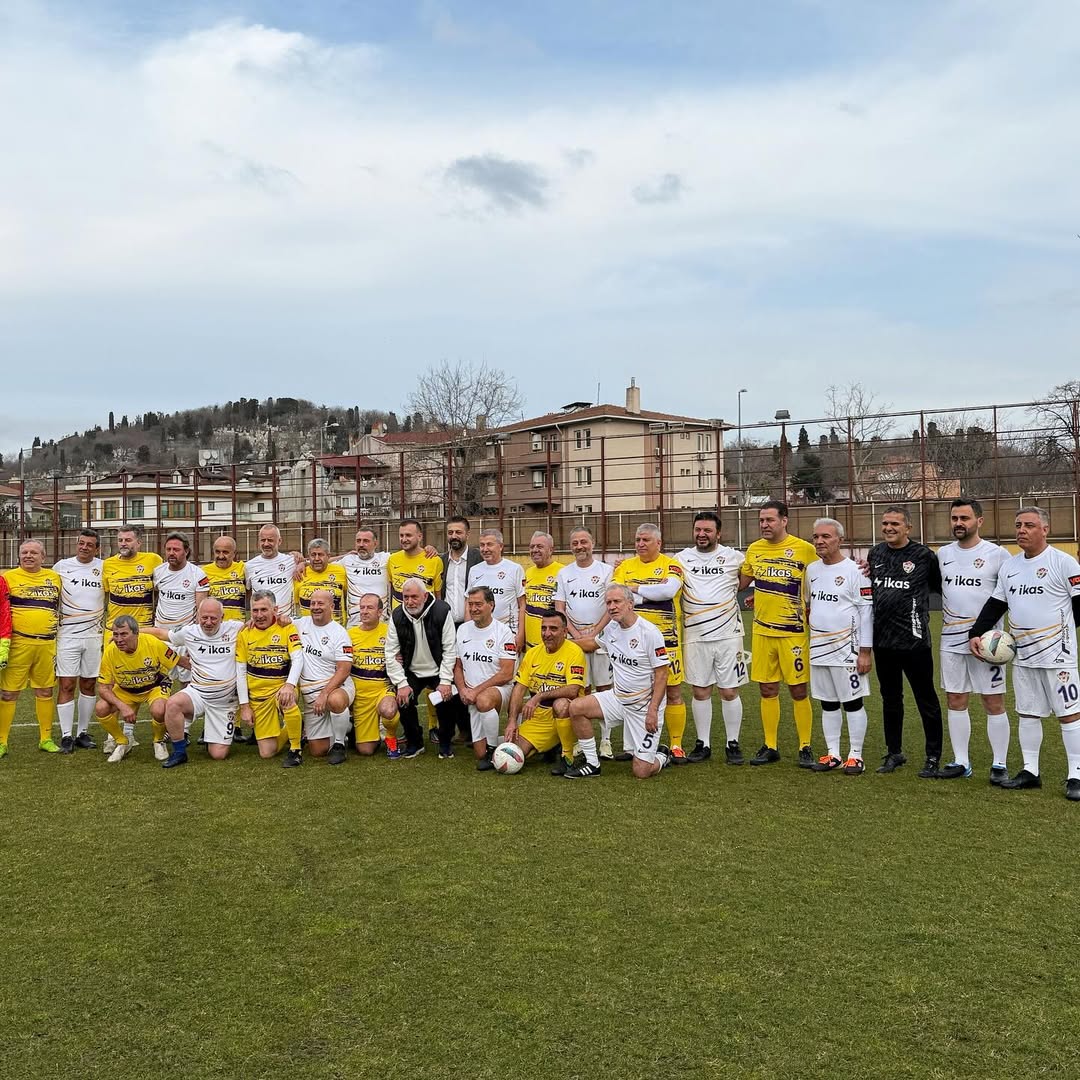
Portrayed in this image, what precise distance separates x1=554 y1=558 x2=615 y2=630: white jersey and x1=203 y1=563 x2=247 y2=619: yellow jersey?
303cm

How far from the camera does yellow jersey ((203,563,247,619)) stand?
8.61 m

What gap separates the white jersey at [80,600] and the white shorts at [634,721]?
4493 millimetres

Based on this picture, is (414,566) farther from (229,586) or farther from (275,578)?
(229,586)

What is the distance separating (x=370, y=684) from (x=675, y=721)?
2.41 metres

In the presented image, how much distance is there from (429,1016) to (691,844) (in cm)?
217

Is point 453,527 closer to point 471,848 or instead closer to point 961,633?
point 471,848

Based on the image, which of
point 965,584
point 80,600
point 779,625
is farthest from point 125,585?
point 965,584

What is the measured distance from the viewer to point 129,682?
7.68 meters

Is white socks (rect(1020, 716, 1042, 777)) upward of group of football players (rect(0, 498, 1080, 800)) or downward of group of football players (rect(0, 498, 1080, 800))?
downward

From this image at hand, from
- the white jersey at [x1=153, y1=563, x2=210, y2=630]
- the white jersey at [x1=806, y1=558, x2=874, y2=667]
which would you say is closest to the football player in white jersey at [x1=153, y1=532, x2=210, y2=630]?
the white jersey at [x1=153, y1=563, x2=210, y2=630]

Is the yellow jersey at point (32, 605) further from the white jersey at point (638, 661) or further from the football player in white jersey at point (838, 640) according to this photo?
the football player in white jersey at point (838, 640)

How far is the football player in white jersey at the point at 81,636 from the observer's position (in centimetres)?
815

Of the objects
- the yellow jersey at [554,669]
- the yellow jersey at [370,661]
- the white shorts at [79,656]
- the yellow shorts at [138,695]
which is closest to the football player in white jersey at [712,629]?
the yellow jersey at [554,669]

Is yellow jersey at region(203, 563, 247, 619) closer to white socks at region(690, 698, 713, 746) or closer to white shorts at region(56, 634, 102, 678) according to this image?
white shorts at region(56, 634, 102, 678)
